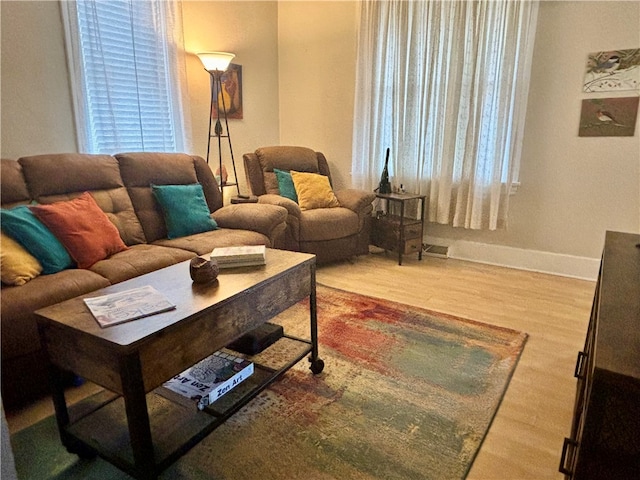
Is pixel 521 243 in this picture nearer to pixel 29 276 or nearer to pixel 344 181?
pixel 344 181

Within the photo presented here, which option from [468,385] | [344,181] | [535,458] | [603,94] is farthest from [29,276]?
[603,94]

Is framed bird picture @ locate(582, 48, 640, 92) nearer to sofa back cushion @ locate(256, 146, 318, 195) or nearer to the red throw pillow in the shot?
sofa back cushion @ locate(256, 146, 318, 195)

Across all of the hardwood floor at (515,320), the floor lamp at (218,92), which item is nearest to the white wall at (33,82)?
the floor lamp at (218,92)

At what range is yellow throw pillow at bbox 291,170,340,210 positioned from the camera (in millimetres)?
3771

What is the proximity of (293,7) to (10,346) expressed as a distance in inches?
162

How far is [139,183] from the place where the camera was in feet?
9.37

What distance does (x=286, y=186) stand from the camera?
12.6ft

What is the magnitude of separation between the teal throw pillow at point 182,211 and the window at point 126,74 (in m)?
0.64

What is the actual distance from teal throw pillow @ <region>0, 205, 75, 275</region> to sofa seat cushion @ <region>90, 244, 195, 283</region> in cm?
16

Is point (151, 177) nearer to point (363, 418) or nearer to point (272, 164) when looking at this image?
point (272, 164)

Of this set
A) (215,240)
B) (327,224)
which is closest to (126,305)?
(215,240)

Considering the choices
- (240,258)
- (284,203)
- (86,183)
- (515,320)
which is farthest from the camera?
(284,203)

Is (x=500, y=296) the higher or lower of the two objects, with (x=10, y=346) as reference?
lower

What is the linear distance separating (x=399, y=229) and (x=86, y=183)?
96.2 inches
